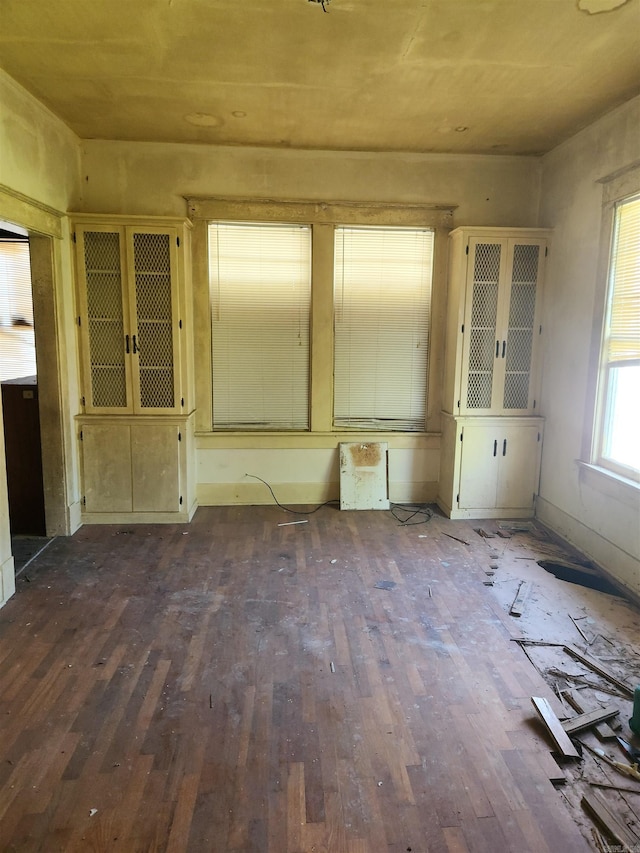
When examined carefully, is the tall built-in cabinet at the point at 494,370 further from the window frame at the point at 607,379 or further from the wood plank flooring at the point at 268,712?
Result: the wood plank flooring at the point at 268,712

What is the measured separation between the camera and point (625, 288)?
11.6 ft

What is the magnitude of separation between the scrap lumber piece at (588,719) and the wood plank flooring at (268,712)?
0.39 ft

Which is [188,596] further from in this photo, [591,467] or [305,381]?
[591,467]

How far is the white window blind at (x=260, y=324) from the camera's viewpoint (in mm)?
4723

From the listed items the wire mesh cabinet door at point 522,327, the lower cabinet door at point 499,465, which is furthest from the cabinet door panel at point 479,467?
the wire mesh cabinet door at point 522,327

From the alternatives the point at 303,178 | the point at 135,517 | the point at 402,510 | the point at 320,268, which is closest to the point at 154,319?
the point at 320,268

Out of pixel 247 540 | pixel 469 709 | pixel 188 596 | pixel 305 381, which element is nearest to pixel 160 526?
pixel 247 540

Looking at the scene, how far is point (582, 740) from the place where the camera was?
2166 millimetres

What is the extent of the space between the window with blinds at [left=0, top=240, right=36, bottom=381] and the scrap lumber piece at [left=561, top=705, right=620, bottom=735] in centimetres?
527

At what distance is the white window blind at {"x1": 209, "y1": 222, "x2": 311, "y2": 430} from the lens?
4.72m

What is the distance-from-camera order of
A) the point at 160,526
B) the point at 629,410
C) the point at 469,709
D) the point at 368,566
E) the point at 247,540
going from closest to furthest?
1. the point at 469,709
2. the point at 629,410
3. the point at 368,566
4. the point at 247,540
5. the point at 160,526

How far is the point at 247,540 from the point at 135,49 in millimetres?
3275

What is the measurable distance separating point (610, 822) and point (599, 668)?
936 mm

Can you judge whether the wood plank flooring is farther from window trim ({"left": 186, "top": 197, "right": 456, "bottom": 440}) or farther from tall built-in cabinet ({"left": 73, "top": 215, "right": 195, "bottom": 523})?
window trim ({"left": 186, "top": 197, "right": 456, "bottom": 440})
